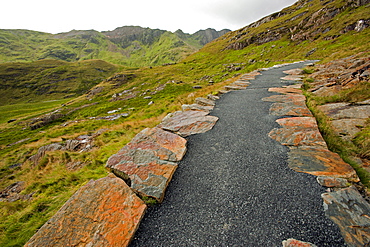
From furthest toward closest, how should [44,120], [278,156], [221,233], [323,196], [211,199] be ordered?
1. [44,120]
2. [278,156]
3. [211,199]
4. [323,196]
5. [221,233]

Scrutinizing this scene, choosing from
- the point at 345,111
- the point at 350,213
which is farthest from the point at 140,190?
the point at 345,111

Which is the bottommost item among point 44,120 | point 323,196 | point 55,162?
point 44,120

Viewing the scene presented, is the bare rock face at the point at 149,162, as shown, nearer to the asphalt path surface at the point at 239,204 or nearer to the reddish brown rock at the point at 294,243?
the asphalt path surface at the point at 239,204

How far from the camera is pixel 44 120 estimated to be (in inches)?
1635

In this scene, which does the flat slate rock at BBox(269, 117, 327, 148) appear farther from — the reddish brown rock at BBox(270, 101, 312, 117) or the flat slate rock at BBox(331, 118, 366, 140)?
the flat slate rock at BBox(331, 118, 366, 140)

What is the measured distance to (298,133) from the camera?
6.96 m

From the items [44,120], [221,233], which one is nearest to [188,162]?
[221,233]

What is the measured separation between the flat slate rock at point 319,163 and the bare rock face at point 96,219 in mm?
5672

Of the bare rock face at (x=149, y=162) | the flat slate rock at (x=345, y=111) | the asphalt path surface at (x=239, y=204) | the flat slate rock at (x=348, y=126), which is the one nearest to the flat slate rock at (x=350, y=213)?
the asphalt path surface at (x=239, y=204)

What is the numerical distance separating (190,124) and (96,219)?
6665mm

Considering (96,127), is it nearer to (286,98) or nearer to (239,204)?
(239,204)

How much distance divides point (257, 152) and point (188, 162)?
305cm

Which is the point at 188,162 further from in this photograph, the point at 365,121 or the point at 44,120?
the point at 44,120

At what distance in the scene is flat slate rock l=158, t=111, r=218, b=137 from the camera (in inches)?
347
